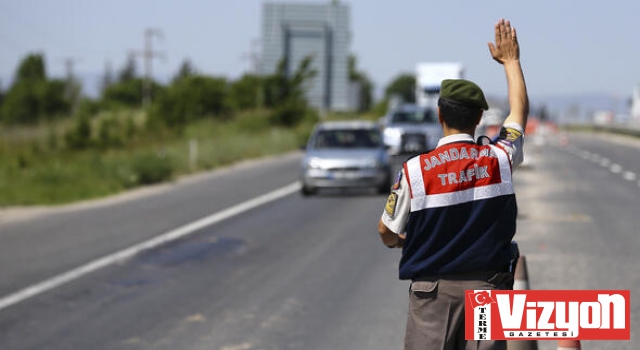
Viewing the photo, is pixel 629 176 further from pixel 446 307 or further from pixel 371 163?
pixel 446 307

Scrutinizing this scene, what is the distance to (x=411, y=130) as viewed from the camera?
34.8 meters

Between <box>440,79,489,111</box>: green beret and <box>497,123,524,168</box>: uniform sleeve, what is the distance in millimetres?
193

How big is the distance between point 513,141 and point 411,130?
30703 mm

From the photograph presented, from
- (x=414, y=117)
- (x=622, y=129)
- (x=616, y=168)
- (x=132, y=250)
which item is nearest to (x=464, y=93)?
(x=132, y=250)

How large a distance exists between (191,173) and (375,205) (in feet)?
36.4

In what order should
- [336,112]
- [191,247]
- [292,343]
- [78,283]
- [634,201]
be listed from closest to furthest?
[292,343]
[78,283]
[191,247]
[634,201]
[336,112]

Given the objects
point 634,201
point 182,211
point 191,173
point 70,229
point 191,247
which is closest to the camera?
point 191,247

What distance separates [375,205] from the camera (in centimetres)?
2011

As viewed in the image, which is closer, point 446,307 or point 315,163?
point 446,307

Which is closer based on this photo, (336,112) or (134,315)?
(134,315)

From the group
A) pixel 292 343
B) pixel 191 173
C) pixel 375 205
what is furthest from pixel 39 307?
pixel 191 173

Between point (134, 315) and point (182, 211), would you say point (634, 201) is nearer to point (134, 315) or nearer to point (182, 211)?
point (182, 211)

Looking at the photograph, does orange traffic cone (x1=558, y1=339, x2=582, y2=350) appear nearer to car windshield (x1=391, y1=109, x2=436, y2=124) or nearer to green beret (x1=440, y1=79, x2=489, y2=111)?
green beret (x1=440, y1=79, x2=489, y2=111)

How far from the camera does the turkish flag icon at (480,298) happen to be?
145 inches
